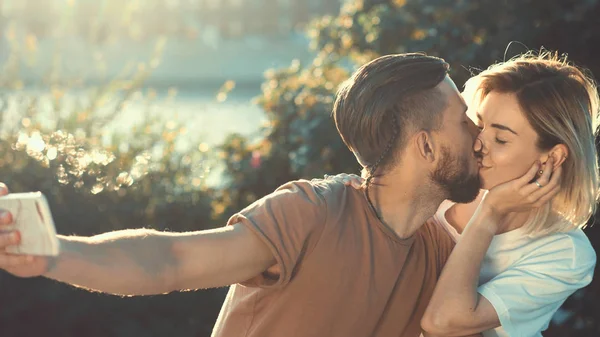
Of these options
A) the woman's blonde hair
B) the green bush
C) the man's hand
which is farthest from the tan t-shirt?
the green bush

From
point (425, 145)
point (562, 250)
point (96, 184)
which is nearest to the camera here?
point (425, 145)

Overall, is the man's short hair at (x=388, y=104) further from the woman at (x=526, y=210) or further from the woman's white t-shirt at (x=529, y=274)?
the woman's white t-shirt at (x=529, y=274)

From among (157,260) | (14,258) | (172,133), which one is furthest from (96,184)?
(14,258)

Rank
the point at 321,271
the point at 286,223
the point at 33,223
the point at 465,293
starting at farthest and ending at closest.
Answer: the point at 465,293, the point at 321,271, the point at 286,223, the point at 33,223

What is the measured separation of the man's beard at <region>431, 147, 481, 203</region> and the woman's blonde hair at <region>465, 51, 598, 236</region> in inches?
18.4

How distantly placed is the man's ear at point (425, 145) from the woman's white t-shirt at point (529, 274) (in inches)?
21.1

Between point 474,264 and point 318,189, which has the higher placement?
point 318,189

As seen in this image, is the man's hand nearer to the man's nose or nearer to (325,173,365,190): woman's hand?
(325,173,365,190): woman's hand

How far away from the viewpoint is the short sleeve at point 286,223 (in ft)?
8.05

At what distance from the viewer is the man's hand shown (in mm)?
1982

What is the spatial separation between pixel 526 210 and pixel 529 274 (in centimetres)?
22

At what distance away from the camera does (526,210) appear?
10.6 ft

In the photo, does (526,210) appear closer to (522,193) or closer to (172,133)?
(522,193)

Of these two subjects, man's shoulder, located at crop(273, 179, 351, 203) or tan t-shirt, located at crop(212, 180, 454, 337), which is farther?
man's shoulder, located at crop(273, 179, 351, 203)
